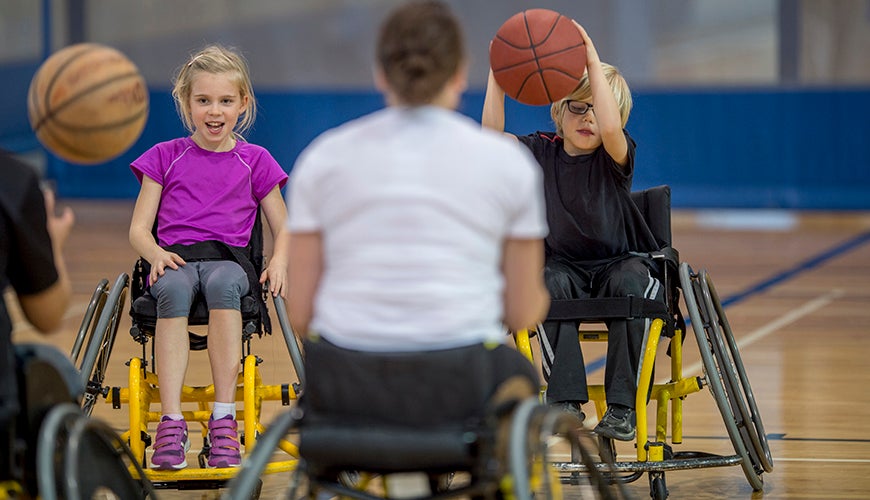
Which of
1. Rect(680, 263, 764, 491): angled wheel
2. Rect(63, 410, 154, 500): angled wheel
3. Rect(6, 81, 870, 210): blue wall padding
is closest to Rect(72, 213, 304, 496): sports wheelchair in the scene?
Rect(63, 410, 154, 500): angled wheel

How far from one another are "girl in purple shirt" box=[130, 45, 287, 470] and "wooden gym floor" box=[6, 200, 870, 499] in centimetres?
43

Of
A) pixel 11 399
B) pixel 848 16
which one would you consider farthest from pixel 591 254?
pixel 848 16

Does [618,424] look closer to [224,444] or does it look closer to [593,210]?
[593,210]

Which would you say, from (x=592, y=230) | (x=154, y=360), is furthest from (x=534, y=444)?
(x=154, y=360)

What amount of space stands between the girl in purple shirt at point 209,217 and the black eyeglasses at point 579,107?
2.72 feet

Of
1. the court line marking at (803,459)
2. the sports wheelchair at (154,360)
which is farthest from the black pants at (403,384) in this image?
the court line marking at (803,459)

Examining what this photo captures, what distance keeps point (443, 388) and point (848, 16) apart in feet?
32.5

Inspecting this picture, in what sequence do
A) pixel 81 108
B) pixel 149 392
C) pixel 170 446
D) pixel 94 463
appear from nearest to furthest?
pixel 94 463
pixel 81 108
pixel 170 446
pixel 149 392

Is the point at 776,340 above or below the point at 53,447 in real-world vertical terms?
below

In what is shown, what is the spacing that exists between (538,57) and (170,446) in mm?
1355

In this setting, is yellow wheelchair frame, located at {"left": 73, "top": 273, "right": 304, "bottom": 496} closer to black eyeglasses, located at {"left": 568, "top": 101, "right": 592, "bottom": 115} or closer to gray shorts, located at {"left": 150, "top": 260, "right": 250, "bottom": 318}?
gray shorts, located at {"left": 150, "top": 260, "right": 250, "bottom": 318}

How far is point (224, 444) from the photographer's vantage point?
11.3 feet

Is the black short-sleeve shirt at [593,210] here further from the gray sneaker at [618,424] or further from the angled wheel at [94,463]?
the angled wheel at [94,463]

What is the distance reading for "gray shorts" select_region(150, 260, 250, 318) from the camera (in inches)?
138
